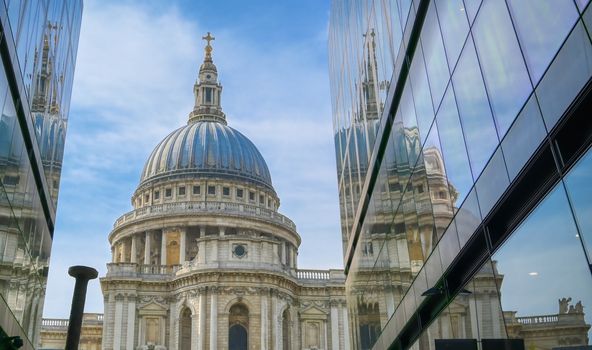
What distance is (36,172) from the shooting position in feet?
81.3

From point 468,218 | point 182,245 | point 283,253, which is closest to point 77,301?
point 468,218

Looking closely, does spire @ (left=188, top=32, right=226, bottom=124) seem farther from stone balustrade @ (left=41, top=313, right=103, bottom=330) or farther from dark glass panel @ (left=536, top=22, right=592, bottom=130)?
dark glass panel @ (left=536, top=22, right=592, bottom=130)

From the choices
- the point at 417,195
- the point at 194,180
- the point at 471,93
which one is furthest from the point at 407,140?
the point at 194,180

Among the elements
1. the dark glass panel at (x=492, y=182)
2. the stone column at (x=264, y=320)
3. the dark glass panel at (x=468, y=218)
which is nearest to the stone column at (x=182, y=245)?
the stone column at (x=264, y=320)

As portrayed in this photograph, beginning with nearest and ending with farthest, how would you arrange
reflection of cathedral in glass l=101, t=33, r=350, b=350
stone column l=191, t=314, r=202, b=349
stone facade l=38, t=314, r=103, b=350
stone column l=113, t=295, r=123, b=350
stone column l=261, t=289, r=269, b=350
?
1. stone column l=191, t=314, r=202, b=349
2. stone column l=261, t=289, r=269, b=350
3. reflection of cathedral in glass l=101, t=33, r=350, b=350
4. stone column l=113, t=295, r=123, b=350
5. stone facade l=38, t=314, r=103, b=350

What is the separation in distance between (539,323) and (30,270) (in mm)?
18640

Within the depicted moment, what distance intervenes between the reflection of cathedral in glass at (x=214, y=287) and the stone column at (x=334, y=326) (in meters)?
0.09

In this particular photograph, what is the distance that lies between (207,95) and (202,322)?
154 feet

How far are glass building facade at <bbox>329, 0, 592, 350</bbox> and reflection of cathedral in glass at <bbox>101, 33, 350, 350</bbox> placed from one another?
36078 mm

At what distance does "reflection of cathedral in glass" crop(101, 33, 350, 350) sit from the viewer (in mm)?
62344

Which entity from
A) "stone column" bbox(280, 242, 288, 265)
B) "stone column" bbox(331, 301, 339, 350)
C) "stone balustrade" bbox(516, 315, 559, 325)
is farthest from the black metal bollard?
"stone column" bbox(280, 242, 288, 265)

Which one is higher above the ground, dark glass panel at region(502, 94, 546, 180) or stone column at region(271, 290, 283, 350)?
stone column at region(271, 290, 283, 350)

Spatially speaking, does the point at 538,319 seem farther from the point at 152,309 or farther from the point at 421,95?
the point at 152,309

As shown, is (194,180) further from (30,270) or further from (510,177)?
(510,177)
